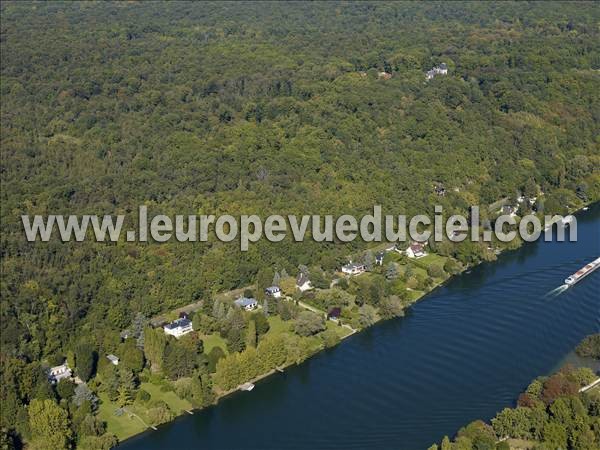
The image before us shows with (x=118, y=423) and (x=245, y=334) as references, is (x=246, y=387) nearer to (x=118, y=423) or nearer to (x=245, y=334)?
(x=245, y=334)

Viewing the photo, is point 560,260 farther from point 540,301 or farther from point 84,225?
point 84,225

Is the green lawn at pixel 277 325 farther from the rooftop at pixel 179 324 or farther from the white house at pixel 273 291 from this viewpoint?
the rooftop at pixel 179 324

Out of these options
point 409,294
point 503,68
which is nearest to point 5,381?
point 409,294

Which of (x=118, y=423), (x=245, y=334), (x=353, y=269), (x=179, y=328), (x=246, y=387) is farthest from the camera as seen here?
(x=353, y=269)

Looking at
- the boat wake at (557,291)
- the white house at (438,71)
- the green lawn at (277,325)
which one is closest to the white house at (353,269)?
the green lawn at (277,325)

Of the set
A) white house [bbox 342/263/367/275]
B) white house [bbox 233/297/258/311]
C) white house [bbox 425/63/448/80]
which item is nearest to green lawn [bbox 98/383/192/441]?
Answer: white house [bbox 233/297/258/311]

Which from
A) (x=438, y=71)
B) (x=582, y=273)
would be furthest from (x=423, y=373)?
(x=438, y=71)
